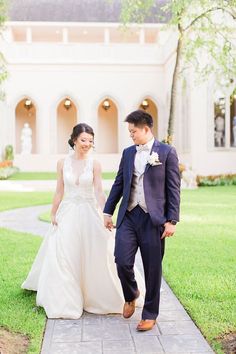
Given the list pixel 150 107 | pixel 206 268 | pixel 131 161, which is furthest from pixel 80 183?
pixel 150 107

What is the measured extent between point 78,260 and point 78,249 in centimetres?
10

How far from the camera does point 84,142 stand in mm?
5312

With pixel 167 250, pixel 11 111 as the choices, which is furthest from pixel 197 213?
pixel 11 111

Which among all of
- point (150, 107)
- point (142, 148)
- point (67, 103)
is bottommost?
point (142, 148)

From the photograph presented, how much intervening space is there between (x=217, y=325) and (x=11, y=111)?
27.8m

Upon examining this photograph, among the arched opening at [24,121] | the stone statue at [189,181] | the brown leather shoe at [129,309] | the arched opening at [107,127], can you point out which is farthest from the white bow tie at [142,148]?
the arched opening at [107,127]

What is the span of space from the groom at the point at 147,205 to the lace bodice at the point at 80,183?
2.42 feet

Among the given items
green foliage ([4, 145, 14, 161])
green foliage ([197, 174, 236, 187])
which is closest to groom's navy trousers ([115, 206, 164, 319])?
green foliage ([197, 174, 236, 187])

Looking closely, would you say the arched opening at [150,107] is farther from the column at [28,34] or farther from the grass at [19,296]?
the grass at [19,296]

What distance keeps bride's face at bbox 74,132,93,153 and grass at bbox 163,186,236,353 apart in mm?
1703

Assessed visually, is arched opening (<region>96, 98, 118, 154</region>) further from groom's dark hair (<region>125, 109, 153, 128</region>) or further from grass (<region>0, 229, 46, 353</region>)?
groom's dark hair (<region>125, 109, 153, 128</region>)

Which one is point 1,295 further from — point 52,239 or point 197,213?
point 197,213

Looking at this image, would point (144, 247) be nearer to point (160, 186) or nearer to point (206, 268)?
point (160, 186)

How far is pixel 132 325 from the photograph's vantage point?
4781 millimetres
